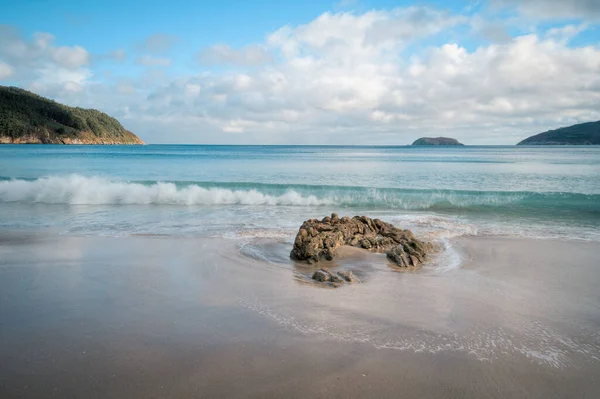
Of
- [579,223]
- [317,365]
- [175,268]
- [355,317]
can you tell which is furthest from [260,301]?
[579,223]

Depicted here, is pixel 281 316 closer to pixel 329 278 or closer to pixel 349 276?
pixel 329 278

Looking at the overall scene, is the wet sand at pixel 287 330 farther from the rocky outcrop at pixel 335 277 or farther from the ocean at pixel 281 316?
the rocky outcrop at pixel 335 277

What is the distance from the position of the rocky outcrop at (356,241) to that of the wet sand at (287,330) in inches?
21.0

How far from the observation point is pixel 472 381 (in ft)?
12.2

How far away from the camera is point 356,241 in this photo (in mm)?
9398

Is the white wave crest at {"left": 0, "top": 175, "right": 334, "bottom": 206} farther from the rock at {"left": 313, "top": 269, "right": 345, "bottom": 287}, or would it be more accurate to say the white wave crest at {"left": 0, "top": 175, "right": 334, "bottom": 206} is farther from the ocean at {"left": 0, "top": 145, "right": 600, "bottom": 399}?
the rock at {"left": 313, "top": 269, "right": 345, "bottom": 287}

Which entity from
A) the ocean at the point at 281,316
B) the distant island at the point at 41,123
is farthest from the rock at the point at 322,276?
the distant island at the point at 41,123

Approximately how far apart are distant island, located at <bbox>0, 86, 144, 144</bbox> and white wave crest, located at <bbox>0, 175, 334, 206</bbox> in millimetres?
117367

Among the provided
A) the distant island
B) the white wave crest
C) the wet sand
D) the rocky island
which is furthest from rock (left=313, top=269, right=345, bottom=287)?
the distant island

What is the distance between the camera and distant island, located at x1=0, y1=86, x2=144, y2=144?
114812mm

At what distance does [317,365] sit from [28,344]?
323 centimetres

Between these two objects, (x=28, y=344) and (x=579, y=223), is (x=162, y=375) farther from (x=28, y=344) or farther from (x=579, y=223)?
(x=579, y=223)

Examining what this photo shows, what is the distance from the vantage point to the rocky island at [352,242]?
8.02 meters

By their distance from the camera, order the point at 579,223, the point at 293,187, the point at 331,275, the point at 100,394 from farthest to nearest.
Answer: the point at 293,187
the point at 579,223
the point at 331,275
the point at 100,394
